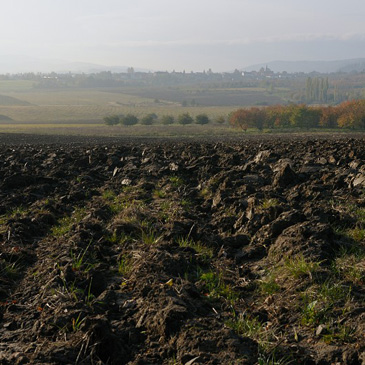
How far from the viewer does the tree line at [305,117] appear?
8100cm

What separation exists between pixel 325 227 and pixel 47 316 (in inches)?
154

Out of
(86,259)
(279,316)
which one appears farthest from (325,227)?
(86,259)

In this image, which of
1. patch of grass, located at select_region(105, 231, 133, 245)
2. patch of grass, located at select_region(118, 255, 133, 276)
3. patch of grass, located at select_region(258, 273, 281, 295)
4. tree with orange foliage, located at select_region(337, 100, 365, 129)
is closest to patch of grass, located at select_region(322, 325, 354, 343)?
patch of grass, located at select_region(258, 273, 281, 295)

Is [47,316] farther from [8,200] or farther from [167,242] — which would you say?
[8,200]

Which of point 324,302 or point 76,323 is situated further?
point 324,302

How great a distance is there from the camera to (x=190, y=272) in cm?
623

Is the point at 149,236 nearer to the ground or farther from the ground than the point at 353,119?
farther from the ground

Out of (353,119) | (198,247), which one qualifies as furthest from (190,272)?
(353,119)

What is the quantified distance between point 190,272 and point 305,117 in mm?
87800

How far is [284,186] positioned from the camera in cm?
1036

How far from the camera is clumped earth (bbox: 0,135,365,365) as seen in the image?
13.7 ft

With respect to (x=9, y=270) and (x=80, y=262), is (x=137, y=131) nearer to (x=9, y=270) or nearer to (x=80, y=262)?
(x=9, y=270)

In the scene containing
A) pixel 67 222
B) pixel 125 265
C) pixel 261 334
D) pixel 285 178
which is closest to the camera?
pixel 261 334

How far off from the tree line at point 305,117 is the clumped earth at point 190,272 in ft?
245
